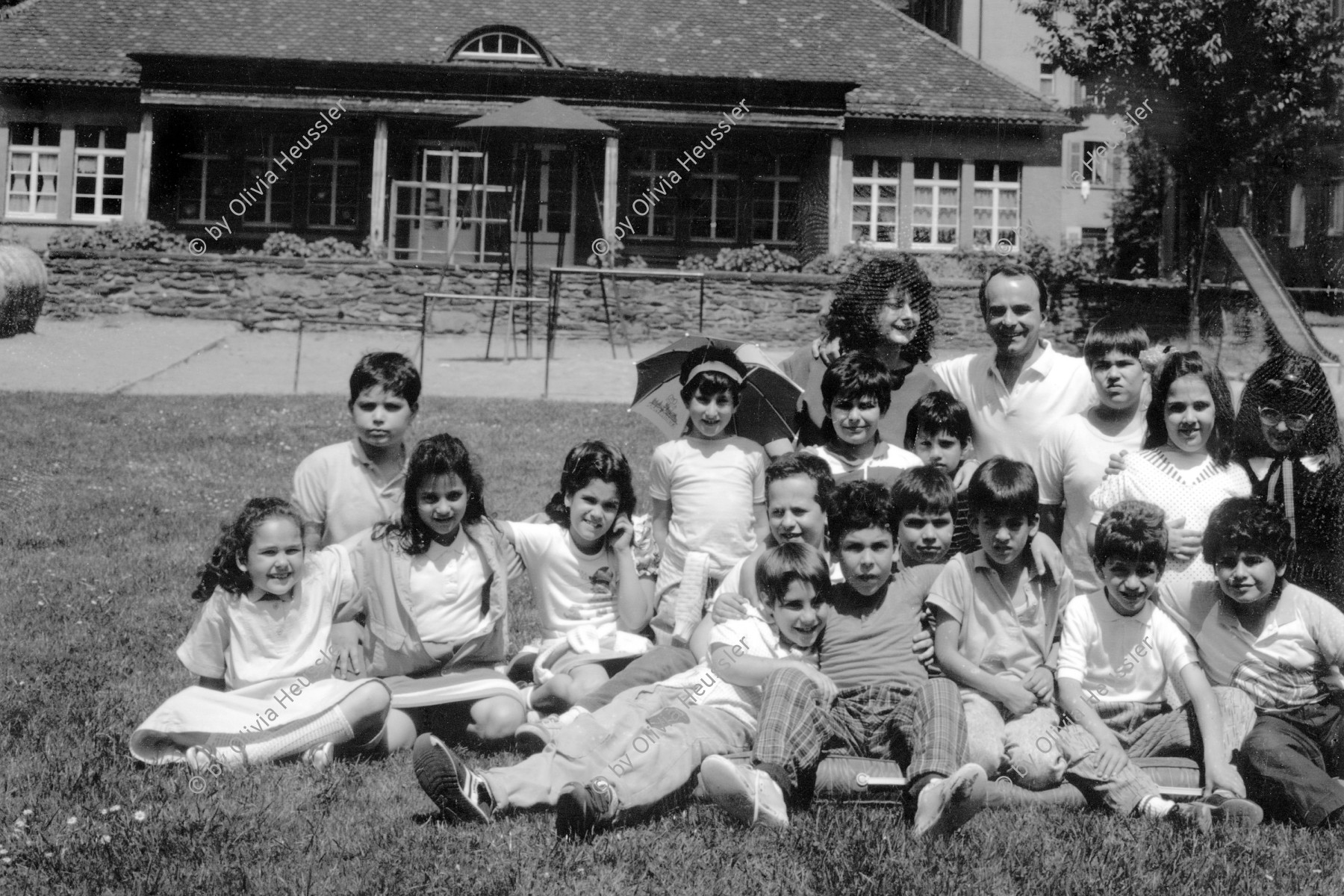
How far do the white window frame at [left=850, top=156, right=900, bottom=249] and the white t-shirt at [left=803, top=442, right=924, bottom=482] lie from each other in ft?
75.8

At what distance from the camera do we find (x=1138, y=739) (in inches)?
185

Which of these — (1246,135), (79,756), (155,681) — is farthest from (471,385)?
(1246,135)

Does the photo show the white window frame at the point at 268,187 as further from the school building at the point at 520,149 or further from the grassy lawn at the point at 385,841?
the grassy lawn at the point at 385,841

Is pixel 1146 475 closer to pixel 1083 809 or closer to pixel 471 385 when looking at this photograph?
pixel 1083 809

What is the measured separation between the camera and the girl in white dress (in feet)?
16.4

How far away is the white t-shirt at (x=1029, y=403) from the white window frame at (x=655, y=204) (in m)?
22.3

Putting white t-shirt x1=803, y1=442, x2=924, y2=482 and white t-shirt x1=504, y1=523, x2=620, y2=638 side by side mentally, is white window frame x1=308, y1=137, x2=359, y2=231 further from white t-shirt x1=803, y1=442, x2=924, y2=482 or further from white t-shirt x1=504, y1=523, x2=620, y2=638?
white t-shirt x1=803, y1=442, x2=924, y2=482

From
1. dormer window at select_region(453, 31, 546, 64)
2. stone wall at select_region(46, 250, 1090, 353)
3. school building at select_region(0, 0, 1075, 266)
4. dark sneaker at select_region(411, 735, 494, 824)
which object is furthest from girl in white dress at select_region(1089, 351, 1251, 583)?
dormer window at select_region(453, 31, 546, 64)

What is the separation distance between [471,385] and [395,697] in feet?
34.1

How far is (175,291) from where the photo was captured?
66.9 ft

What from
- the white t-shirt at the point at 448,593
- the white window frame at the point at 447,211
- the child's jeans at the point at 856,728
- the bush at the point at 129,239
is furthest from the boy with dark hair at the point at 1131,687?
the white window frame at the point at 447,211

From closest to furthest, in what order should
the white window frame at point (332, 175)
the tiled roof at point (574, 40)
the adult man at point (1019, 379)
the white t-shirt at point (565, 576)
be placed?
the white t-shirt at point (565, 576) < the adult man at point (1019, 379) < the tiled roof at point (574, 40) < the white window frame at point (332, 175)

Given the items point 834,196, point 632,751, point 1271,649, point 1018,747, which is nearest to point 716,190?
point 834,196

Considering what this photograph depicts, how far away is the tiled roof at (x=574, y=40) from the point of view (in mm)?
26422
